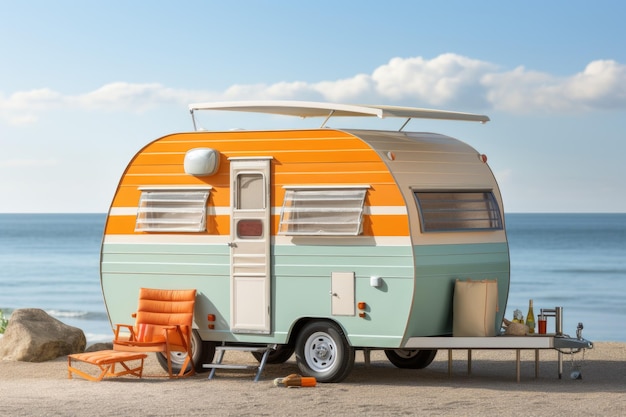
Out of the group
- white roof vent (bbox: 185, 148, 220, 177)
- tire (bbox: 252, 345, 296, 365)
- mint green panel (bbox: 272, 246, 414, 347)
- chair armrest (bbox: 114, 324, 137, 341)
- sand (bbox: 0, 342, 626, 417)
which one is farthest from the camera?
tire (bbox: 252, 345, 296, 365)

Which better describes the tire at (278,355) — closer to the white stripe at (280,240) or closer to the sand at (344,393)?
the sand at (344,393)

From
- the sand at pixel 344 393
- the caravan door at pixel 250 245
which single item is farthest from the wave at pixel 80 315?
the caravan door at pixel 250 245

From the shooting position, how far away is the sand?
36.3ft

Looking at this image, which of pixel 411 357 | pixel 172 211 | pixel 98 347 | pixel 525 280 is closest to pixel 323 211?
pixel 172 211

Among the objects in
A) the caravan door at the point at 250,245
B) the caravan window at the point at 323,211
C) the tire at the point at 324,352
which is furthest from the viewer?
the caravan door at the point at 250,245

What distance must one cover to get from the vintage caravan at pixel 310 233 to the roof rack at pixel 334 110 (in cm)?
2

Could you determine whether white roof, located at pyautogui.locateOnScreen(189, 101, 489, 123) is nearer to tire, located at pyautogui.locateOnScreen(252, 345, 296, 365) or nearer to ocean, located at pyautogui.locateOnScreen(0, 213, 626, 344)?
tire, located at pyautogui.locateOnScreen(252, 345, 296, 365)

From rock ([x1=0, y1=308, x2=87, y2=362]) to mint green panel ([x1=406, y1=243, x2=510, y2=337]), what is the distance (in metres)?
5.42

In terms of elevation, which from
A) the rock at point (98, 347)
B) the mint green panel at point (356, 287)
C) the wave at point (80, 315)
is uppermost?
the mint green panel at point (356, 287)

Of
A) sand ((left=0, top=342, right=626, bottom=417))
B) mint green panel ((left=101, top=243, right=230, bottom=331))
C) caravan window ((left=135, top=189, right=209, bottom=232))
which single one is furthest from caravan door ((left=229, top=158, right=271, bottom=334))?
sand ((left=0, top=342, right=626, bottom=417))

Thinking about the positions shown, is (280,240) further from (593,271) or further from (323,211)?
(593,271)

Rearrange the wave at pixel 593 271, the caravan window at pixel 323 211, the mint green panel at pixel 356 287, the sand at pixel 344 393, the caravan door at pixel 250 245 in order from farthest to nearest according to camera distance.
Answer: the wave at pixel 593 271 → the caravan door at pixel 250 245 → the caravan window at pixel 323 211 → the mint green panel at pixel 356 287 → the sand at pixel 344 393

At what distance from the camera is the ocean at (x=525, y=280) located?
3103 cm

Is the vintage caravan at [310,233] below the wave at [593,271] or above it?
above
